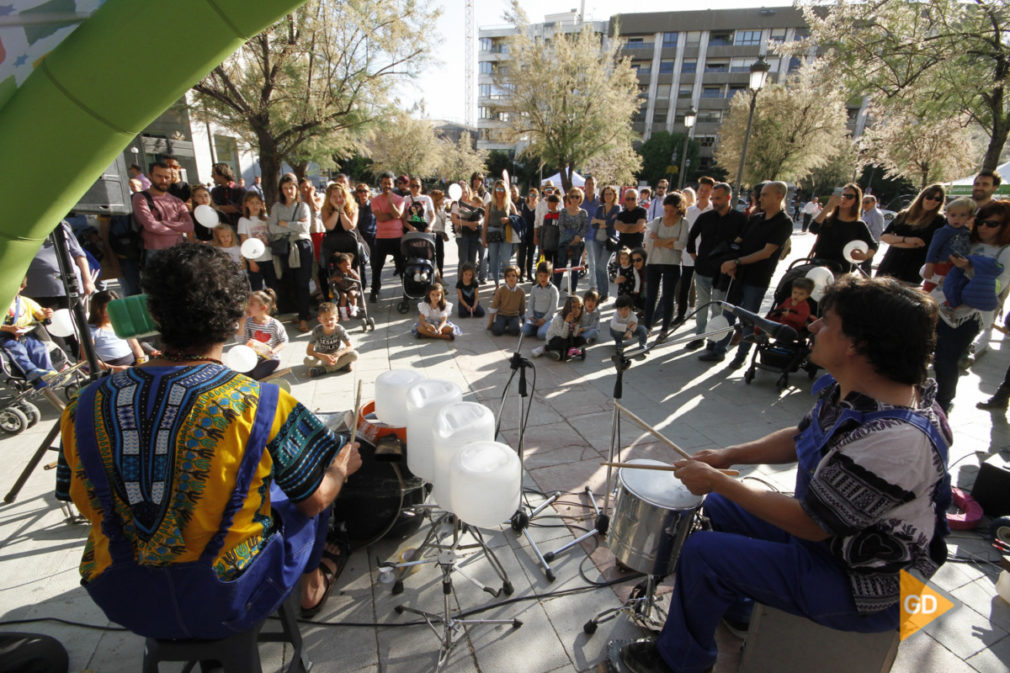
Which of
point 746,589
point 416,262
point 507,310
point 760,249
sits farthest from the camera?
point 416,262

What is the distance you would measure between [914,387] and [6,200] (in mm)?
2973

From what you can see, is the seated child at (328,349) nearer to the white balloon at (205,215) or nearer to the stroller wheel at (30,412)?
the white balloon at (205,215)

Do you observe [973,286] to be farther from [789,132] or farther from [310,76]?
[789,132]

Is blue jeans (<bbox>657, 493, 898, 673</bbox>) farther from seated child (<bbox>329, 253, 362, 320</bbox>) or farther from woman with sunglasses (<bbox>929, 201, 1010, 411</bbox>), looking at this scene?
seated child (<bbox>329, 253, 362, 320</bbox>)

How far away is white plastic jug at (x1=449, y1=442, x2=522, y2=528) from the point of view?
75.6 inches

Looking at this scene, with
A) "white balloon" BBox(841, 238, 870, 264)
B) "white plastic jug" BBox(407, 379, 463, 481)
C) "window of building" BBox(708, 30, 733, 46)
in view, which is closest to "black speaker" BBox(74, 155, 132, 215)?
"white plastic jug" BBox(407, 379, 463, 481)

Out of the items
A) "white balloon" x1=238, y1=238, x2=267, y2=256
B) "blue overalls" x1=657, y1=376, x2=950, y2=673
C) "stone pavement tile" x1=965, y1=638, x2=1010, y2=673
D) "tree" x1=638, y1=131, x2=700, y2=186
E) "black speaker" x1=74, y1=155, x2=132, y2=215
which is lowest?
"stone pavement tile" x1=965, y1=638, x2=1010, y2=673

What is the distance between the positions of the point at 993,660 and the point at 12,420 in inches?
251

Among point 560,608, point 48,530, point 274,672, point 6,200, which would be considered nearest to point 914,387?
point 560,608

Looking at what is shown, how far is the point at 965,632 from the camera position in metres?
2.12

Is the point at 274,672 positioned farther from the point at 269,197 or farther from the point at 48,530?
the point at 269,197

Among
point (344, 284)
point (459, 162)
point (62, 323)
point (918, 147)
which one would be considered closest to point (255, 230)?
point (344, 284)

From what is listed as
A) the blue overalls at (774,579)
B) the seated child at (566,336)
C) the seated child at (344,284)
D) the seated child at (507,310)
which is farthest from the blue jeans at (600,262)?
the blue overalls at (774,579)

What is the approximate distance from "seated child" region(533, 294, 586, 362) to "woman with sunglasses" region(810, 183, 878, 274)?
269 cm
